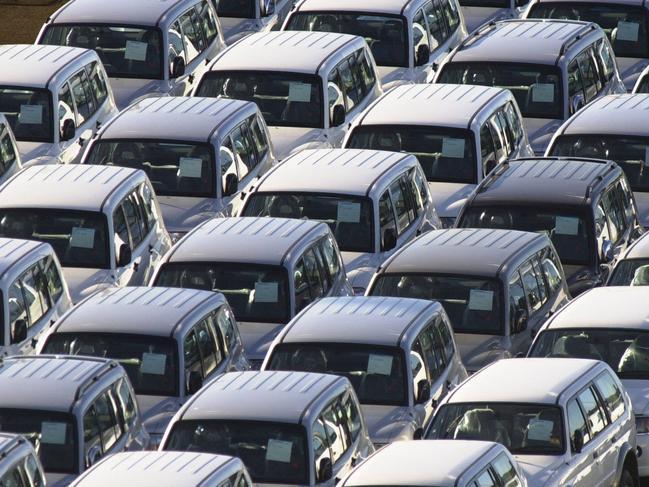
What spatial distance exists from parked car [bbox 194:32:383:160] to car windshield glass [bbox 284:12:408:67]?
1.38 meters

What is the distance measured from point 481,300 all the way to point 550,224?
2382 millimetres

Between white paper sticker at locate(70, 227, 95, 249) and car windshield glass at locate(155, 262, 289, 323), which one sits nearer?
car windshield glass at locate(155, 262, 289, 323)

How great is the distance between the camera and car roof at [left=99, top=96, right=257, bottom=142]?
25.2 meters

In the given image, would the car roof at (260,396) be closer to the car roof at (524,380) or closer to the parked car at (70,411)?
the parked car at (70,411)

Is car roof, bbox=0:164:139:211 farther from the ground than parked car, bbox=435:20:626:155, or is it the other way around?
car roof, bbox=0:164:139:211

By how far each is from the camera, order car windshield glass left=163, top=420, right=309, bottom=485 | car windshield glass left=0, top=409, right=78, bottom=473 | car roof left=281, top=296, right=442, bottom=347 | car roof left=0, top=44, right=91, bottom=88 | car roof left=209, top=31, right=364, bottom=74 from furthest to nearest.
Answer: car roof left=209, top=31, right=364, bottom=74
car roof left=0, top=44, right=91, bottom=88
car roof left=281, top=296, right=442, bottom=347
car windshield glass left=0, top=409, right=78, bottom=473
car windshield glass left=163, top=420, right=309, bottom=485

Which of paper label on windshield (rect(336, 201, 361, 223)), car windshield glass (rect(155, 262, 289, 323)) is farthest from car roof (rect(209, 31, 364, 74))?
car windshield glass (rect(155, 262, 289, 323))

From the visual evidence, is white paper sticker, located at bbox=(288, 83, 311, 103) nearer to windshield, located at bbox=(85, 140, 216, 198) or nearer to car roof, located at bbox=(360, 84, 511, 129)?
car roof, located at bbox=(360, 84, 511, 129)

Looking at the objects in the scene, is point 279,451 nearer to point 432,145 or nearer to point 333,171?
point 333,171

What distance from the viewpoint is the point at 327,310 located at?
20.9 meters

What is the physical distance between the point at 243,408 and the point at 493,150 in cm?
843

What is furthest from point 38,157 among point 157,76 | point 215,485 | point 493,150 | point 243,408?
point 215,485

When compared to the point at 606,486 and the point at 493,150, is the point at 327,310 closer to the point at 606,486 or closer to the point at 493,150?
the point at 606,486

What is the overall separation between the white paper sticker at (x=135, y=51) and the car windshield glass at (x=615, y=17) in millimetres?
5370
